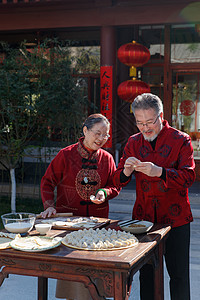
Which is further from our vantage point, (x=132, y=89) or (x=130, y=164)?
(x=132, y=89)

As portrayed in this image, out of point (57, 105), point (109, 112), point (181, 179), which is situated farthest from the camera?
point (109, 112)

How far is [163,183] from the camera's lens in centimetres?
247

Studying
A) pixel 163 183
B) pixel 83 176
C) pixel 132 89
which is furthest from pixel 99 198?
pixel 132 89

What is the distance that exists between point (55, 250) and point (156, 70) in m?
6.40

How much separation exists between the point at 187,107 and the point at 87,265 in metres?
6.45

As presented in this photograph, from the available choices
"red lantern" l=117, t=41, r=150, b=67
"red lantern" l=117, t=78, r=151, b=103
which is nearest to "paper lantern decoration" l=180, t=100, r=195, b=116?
"red lantern" l=117, t=78, r=151, b=103

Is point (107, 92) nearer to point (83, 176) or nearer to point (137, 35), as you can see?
point (137, 35)

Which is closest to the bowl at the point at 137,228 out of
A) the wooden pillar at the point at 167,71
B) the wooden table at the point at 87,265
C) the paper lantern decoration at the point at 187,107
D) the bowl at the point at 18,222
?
the wooden table at the point at 87,265

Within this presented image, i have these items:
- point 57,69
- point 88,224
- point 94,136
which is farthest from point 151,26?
point 88,224

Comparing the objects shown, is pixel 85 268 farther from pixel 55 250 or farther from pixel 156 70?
pixel 156 70

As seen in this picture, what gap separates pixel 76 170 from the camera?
9.41 ft

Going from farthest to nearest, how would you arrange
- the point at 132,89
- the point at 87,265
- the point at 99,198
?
the point at 132,89, the point at 99,198, the point at 87,265

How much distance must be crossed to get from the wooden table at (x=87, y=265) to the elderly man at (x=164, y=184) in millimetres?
481

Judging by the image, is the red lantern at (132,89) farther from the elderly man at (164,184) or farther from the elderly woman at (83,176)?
the elderly man at (164,184)
